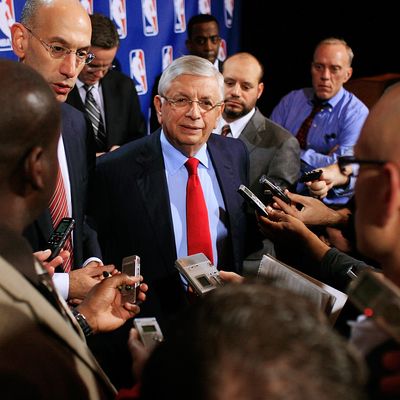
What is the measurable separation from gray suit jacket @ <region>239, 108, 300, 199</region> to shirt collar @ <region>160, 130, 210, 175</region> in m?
0.61

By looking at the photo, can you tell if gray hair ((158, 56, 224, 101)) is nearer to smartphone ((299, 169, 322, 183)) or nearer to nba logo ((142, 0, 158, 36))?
smartphone ((299, 169, 322, 183))

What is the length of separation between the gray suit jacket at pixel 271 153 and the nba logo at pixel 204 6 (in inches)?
82.4

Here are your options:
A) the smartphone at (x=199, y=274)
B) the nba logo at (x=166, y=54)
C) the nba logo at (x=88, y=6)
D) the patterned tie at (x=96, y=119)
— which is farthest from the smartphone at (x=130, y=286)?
the nba logo at (x=166, y=54)

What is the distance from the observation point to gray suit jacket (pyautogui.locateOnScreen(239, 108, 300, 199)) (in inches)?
111

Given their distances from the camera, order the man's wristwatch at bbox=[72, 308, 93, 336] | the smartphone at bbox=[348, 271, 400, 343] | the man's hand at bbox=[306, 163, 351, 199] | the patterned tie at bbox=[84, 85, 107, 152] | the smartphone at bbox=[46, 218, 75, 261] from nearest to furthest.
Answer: the smartphone at bbox=[348, 271, 400, 343] → the man's wristwatch at bbox=[72, 308, 93, 336] → the smartphone at bbox=[46, 218, 75, 261] → the man's hand at bbox=[306, 163, 351, 199] → the patterned tie at bbox=[84, 85, 107, 152]

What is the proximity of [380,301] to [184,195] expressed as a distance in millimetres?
1335

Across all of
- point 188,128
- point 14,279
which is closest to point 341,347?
point 14,279

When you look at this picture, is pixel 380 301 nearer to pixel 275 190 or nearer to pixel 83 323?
pixel 83 323

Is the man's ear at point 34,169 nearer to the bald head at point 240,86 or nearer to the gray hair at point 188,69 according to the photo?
the gray hair at point 188,69

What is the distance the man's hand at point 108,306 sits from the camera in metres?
1.47

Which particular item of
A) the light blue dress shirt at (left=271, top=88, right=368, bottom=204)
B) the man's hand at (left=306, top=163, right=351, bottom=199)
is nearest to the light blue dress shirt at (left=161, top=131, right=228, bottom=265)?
the man's hand at (left=306, top=163, right=351, bottom=199)

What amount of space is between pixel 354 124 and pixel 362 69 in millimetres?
2677

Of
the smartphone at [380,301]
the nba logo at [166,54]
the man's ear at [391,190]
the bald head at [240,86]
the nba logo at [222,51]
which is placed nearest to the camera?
the smartphone at [380,301]

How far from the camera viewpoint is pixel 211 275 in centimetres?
158
